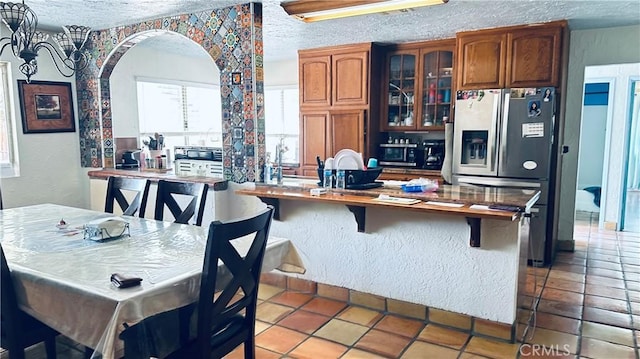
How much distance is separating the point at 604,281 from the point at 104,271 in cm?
371

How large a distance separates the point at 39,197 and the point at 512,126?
14.7 ft

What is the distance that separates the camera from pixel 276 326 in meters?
Result: 2.77

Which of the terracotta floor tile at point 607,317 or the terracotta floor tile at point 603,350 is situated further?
the terracotta floor tile at point 607,317

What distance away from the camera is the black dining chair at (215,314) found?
1622 millimetres

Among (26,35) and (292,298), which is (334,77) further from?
(26,35)

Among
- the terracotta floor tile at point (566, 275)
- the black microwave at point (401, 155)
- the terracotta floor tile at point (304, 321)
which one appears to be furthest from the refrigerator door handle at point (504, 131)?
the terracotta floor tile at point (304, 321)

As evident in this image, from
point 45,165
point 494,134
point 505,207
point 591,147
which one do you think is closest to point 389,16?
point 494,134

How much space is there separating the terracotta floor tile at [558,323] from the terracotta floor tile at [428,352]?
74cm

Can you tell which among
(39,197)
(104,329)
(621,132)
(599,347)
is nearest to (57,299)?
(104,329)

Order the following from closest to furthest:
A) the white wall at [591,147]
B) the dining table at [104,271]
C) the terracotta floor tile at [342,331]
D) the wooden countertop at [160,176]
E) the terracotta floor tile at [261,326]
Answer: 1. the dining table at [104,271]
2. the terracotta floor tile at [342,331]
3. the terracotta floor tile at [261,326]
4. the wooden countertop at [160,176]
5. the white wall at [591,147]

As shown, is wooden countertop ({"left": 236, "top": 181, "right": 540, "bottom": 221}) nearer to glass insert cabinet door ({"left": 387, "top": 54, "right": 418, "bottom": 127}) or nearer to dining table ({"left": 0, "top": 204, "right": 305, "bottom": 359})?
dining table ({"left": 0, "top": 204, "right": 305, "bottom": 359})

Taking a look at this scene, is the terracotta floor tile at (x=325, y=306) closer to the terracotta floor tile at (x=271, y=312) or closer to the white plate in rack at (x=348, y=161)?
the terracotta floor tile at (x=271, y=312)

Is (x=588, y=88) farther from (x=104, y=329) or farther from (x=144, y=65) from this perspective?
(x=104, y=329)

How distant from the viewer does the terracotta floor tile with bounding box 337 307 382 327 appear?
2834 mm
